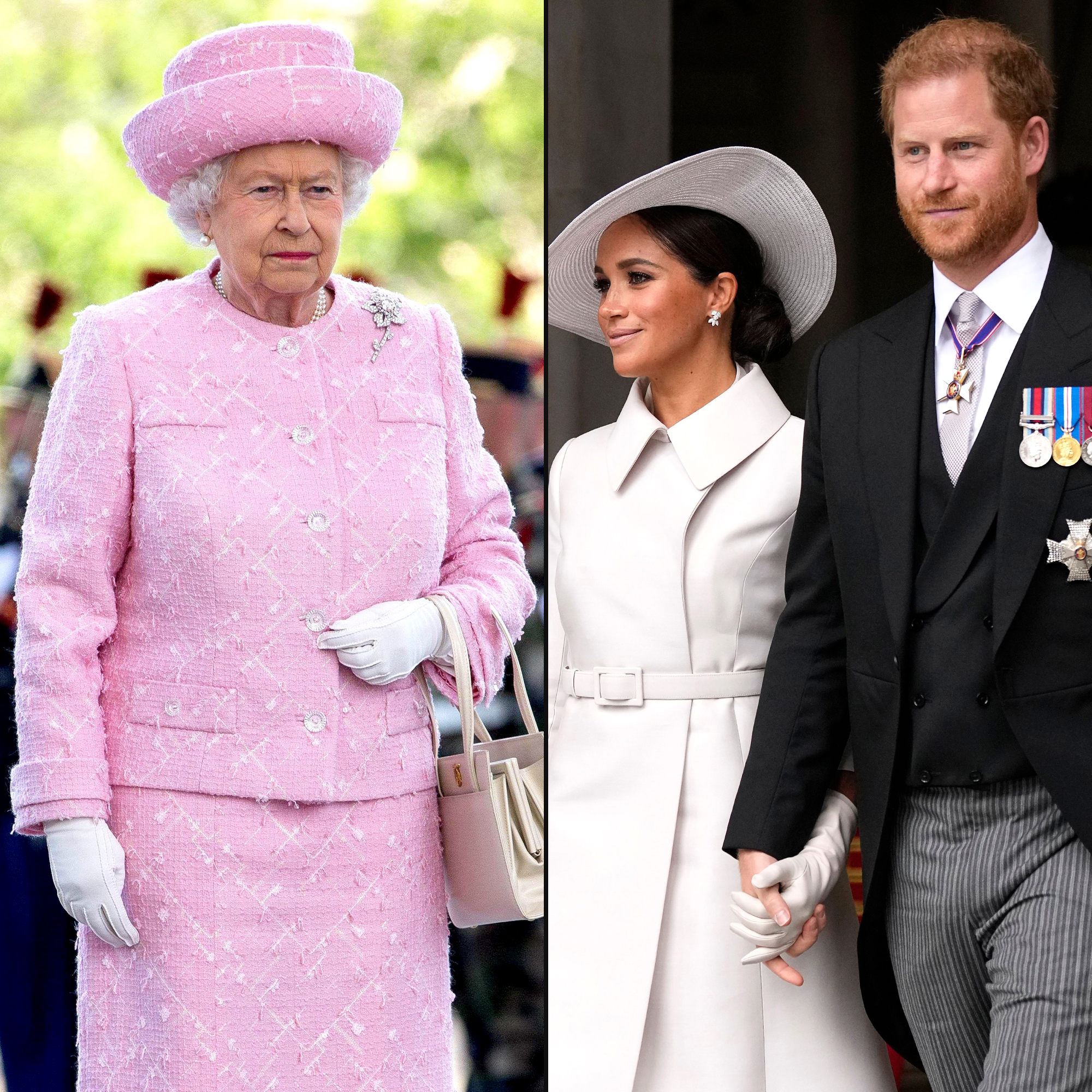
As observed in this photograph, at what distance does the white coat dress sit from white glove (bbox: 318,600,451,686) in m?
0.31

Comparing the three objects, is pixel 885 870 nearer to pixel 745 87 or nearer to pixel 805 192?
pixel 805 192

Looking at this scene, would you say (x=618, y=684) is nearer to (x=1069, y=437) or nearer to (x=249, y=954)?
(x=249, y=954)

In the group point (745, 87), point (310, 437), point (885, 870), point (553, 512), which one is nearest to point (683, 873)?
point (885, 870)

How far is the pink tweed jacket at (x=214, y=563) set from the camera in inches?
108

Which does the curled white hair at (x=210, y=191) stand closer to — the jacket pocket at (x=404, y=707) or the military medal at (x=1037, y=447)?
the jacket pocket at (x=404, y=707)

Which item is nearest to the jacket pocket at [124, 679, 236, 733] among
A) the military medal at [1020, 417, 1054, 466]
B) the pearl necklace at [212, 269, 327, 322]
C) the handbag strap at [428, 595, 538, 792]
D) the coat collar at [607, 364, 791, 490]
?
the handbag strap at [428, 595, 538, 792]

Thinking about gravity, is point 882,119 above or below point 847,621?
above

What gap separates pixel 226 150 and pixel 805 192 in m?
1.07

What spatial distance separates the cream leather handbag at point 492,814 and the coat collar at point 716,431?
1.42ft

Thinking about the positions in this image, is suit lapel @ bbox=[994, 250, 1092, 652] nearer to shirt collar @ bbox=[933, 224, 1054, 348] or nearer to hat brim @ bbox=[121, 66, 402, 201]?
shirt collar @ bbox=[933, 224, 1054, 348]

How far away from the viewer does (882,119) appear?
2.76 m

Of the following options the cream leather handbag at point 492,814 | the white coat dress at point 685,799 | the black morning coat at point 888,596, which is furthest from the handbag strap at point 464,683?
the black morning coat at point 888,596

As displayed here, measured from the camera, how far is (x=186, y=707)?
9.18ft

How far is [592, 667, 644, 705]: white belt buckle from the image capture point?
2.95 m
